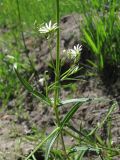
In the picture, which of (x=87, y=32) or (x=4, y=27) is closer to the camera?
(x=87, y=32)

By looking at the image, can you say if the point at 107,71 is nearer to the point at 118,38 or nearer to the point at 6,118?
the point at 118,38

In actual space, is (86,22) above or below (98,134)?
above

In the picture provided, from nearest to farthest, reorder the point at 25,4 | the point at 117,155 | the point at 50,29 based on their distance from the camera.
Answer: the point at 50,29 < the point at 117,155 < the point at 25,4

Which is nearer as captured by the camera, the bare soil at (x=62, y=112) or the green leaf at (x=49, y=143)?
the green leaf at (x=49, y=143)

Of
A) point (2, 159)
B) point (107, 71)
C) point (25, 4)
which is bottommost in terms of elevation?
point (2, 159)

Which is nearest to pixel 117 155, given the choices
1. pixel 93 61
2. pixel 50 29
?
pixel 50 29

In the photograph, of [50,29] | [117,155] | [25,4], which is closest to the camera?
[50,29]

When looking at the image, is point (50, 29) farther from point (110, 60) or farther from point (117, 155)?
point (110, 60)

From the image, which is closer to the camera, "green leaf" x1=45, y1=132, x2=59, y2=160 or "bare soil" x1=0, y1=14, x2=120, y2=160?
"green leaf" x1=45, y1=132, x2=59, y2=160

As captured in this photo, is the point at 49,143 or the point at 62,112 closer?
the point at 49,143

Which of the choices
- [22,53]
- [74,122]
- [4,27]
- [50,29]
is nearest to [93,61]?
[74,122]
